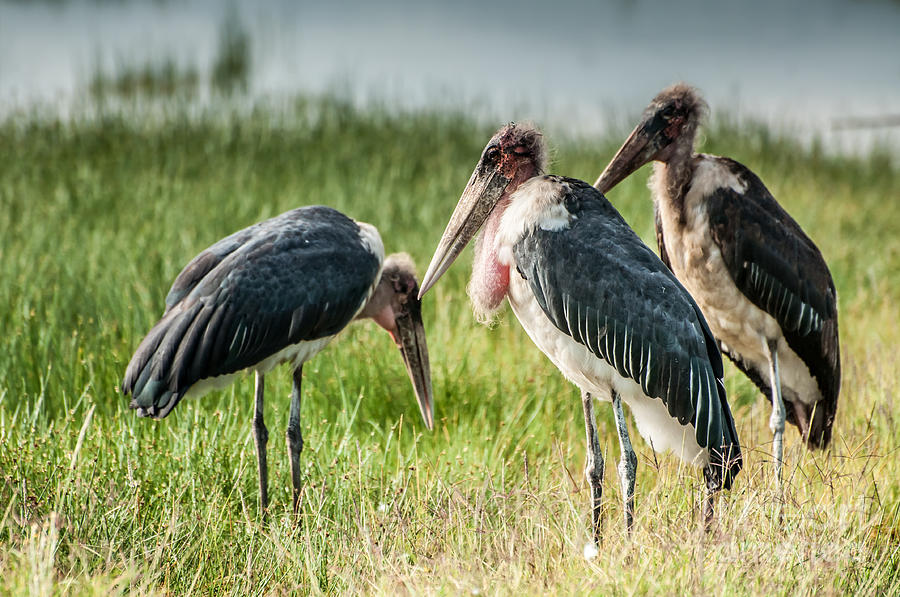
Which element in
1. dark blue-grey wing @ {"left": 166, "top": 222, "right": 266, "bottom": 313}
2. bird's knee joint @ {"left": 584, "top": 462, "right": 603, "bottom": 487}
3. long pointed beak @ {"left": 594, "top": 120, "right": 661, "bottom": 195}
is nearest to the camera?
bird's knee joint @ {"left": 584, "top": 462, "right": 603, "bottom": 487}

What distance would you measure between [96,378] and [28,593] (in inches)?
74.9

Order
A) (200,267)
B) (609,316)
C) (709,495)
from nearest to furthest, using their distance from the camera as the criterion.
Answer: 1. (709,495)
2. (609,316)
3. (200,267)

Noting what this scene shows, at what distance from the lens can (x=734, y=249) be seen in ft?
12.1

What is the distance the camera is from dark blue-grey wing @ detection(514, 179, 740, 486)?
3049mm

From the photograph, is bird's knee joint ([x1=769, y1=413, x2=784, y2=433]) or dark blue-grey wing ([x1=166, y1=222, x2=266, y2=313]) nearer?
dark blue-grey wing ([x1=166, y1=222, x2=266, y2=313])

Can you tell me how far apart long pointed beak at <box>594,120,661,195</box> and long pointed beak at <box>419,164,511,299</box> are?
0.53 m

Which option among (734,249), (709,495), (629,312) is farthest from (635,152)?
(709,495)

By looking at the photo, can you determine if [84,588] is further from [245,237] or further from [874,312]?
[874,312]

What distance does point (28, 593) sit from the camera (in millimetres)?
2326

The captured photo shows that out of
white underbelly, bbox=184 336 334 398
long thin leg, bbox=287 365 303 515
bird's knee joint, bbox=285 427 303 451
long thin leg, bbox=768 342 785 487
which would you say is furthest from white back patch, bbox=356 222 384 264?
long thin leg, bbox=768 342 785 487

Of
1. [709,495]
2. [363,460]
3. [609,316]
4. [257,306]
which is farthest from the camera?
[363,460]

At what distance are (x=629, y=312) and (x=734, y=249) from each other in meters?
0.84

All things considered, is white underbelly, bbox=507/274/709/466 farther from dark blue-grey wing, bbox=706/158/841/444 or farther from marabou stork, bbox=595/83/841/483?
dark blue-grey wing, bbox=706/158/841/444

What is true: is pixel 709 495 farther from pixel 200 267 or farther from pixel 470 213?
pixel 200 267
